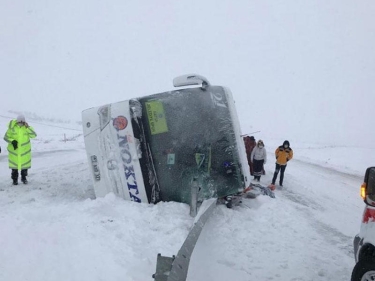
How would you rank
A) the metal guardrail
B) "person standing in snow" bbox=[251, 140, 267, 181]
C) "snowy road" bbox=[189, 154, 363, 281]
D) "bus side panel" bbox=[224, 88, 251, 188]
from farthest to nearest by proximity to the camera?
"person standing in snow" bbox=[251, 140, 267, 181] < "bus side panel" bbox=[224, 88, 251, 188] < "snowy road" bbox=[189, 154, 363, 281] < the metal guardrail

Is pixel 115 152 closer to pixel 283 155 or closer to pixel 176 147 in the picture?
pixel 176 147

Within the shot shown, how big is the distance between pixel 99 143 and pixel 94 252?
7.82 ft

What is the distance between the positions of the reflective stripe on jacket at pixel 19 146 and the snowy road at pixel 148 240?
0.55 m

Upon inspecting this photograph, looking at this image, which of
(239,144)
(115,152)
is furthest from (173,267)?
(115,152)

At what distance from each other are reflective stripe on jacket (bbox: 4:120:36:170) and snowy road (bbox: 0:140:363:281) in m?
0.55

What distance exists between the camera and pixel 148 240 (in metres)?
4.07

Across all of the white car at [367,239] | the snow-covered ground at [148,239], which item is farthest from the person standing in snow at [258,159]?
the white car at [367,239]

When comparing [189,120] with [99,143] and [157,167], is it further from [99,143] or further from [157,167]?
[99,143]

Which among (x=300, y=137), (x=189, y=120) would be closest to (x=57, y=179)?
(x=189, y=120)

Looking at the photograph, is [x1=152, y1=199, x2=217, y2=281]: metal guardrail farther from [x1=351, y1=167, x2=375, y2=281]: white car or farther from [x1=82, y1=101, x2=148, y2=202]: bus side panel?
[x1=82, y1=101, x2=148, y2=202]: bus side panel

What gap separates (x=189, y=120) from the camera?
5.30 metres

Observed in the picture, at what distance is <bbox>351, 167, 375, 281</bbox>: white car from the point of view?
283 centimetres

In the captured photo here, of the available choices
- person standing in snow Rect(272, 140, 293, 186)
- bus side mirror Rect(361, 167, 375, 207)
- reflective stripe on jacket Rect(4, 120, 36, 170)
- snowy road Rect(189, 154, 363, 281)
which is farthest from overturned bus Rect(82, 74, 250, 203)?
person standing in snow Rect(272, 140, 293, 186)

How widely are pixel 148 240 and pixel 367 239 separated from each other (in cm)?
245
